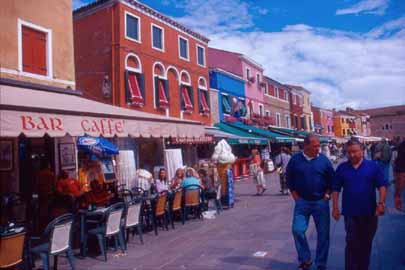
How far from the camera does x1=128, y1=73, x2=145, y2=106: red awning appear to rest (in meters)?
16.0

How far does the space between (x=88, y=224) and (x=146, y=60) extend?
11679 mm

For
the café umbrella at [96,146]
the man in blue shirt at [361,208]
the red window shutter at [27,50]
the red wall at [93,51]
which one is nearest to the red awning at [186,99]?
the red wall at [93,51]

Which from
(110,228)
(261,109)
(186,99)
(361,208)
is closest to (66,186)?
(110,228)

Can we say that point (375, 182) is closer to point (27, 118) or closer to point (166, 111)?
point (27, 118)

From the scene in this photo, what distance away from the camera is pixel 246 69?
29.1 m

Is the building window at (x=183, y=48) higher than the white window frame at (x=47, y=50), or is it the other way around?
the building window at (x=183, y=48)

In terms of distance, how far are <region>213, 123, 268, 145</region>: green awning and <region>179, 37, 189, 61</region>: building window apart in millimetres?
4494

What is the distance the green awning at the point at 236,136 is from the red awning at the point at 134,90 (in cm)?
450

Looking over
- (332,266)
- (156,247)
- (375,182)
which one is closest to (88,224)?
(156,247)

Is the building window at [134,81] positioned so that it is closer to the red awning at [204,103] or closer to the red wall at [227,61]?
the red awning at [204,103]

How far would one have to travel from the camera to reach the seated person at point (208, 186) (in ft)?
33.5

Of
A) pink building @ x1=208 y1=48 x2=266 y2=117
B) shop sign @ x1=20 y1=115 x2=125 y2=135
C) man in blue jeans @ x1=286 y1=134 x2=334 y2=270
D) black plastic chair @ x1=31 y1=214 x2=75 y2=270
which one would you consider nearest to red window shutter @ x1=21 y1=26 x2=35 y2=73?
shop sign @ x1=20 y1=115 x2=125 y2=135

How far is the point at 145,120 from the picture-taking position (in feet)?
24.2

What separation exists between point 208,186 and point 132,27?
30.0 ft
